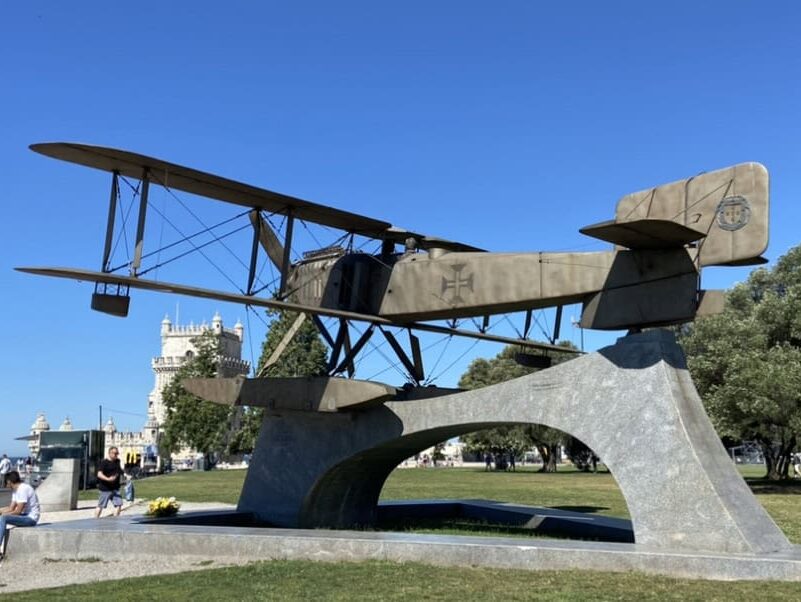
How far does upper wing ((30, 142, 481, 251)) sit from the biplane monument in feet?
0.11

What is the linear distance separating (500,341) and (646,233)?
6.04m

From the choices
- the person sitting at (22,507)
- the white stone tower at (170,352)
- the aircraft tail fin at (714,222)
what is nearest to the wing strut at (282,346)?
the person sitting at (22,507)

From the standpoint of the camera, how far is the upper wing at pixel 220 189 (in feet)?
46.0

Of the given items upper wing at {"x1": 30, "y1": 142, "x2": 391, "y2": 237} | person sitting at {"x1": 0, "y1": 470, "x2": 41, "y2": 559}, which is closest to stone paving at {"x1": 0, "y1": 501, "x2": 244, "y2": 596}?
person sitting at {"x1": 0, "y1": 470, "x2": 41, "y2": 559}

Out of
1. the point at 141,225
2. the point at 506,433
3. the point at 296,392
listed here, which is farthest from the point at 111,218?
the point at 506,433

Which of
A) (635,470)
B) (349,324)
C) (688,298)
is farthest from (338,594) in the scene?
(349,324)

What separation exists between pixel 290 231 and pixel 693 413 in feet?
26.5

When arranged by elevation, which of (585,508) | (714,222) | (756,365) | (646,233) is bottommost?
(585,508)

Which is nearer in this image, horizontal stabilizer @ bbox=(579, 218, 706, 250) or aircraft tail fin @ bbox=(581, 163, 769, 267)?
horizontal stabilizer @ bbox=(579, 218, 706, 250)

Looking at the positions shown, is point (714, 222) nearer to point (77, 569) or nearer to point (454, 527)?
point (454, 527)

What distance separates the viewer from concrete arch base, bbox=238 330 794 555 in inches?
449

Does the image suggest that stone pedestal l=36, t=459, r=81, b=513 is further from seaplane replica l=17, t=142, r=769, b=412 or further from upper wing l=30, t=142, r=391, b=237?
upper wing l=30, t=142, r=391, b=237

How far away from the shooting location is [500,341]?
1734cm

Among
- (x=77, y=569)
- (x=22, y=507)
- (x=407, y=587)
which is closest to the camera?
(x=407, y=587)
